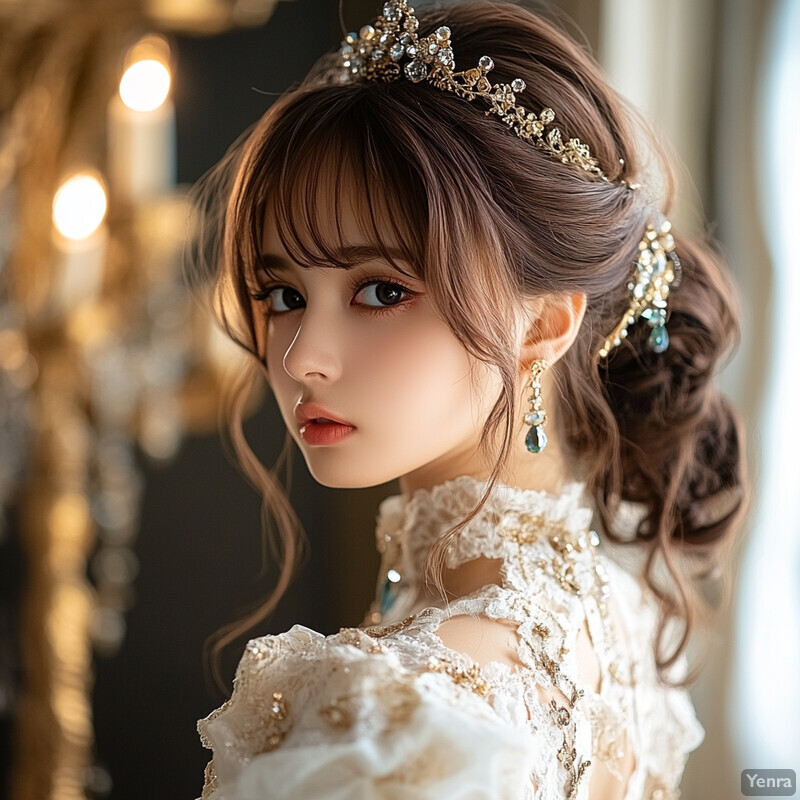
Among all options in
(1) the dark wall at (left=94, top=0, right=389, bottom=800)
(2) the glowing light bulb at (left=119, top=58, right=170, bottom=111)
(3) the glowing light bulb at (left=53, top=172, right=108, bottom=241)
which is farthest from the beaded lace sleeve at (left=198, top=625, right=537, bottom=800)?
(1) the dark wall at (left=94, top=0, right=389, bottom=800)

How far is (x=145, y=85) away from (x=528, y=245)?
0.85 m

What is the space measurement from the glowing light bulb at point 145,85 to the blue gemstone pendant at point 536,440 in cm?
90

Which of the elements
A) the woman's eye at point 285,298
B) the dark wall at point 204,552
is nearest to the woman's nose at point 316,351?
the woman's eye at point 285,298

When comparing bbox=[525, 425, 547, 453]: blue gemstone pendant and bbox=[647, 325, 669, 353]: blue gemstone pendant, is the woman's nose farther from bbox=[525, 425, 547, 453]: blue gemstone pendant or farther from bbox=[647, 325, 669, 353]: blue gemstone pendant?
bbox=[647, 325, 669, 353]: blue gemstone pendant

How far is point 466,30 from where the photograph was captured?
109 centimetres

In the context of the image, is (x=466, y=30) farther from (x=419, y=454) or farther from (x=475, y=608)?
(x=475, y=608)

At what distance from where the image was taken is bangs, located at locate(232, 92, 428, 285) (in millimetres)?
934

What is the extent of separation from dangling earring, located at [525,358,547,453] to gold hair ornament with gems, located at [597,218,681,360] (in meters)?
0.17

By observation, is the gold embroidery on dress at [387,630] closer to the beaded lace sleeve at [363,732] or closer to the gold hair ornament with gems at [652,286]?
the beaded lace sleeve at [363,732]

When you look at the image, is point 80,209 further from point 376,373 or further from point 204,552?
point 204,552

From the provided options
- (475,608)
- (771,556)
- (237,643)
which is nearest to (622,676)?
(475,608)

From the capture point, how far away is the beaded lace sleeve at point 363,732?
710 millimetres

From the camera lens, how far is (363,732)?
72 cm

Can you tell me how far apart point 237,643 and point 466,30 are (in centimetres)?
155
